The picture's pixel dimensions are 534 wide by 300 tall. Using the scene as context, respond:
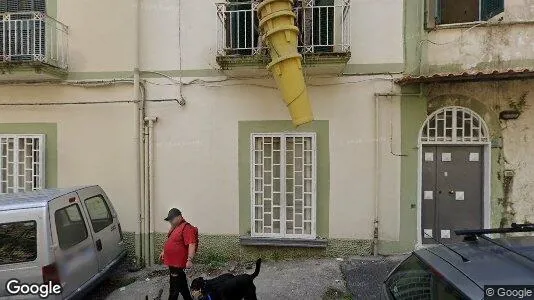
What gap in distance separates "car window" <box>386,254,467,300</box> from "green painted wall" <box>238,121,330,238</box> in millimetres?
3387

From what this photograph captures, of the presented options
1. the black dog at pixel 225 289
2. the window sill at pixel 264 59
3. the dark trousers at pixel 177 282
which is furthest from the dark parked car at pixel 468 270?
the window sill at pixel 264 59

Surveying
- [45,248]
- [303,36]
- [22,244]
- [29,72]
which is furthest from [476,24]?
[29,72]

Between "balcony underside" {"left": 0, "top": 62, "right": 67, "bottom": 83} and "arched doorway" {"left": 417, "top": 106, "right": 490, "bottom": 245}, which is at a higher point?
"balcony underside" {"left": 0, "top": 62, "right": 67, "bottom": 83}

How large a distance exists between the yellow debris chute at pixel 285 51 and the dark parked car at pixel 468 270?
10.7ft

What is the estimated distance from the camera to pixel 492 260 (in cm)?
249

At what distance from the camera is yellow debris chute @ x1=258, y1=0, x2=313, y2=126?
5668mm

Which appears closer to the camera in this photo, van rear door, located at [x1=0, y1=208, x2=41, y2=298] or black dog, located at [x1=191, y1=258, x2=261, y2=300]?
black dog, located at [x1=191, y1=258, x2=261, y2=300]

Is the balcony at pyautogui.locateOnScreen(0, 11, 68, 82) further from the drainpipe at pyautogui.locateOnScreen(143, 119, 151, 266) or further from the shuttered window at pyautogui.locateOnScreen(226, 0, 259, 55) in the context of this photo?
the shuttered window at pyautogui.locateOnScreen(226, 0, 259, 55)

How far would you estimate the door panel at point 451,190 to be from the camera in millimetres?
6500

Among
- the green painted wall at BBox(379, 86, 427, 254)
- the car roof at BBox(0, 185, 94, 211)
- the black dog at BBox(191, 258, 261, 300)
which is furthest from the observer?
the green painted wall at BBox(379, 86, 427, 254)

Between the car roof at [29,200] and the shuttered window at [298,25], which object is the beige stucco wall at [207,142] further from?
the car roof at [29,200]

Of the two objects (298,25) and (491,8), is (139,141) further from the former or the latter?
(491,8)

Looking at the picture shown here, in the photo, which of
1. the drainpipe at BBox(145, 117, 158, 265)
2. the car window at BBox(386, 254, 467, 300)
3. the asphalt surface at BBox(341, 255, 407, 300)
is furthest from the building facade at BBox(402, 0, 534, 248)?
the drainpipe at BBox(145, 117, 158, 265)

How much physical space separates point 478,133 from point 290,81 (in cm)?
354
